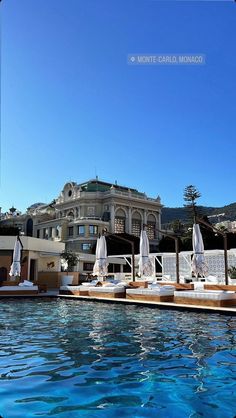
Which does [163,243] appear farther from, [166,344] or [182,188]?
[166,344]

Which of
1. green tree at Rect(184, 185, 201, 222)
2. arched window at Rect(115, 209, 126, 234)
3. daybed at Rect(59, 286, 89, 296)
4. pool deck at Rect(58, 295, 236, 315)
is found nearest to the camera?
pool deck at Rect(58, 295, 236, 315)

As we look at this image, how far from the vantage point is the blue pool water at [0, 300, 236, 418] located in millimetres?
3740

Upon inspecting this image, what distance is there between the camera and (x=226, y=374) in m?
4.82

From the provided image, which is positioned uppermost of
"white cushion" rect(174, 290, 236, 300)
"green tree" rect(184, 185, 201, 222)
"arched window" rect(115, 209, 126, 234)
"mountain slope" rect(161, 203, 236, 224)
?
"mountain slope" rect(161, 203, 236, 224)

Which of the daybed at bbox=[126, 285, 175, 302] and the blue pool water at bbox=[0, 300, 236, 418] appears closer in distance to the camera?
the blue pool water at bbox=[0, 300, 236, 418]

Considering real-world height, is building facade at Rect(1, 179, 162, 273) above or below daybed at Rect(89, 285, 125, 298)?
above

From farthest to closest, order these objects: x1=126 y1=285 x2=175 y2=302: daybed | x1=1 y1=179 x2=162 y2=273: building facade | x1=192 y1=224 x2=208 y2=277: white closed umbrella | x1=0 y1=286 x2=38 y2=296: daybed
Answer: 1. x1=1 y1=179 x2=162 y2=273: building facade
2. x1=0 y1=286 x2=38 y2=296: daybed
3. x1=192 y1=224 x2=208 y2=277: white closed umbrella
4. x1=126 y1=285 x2=175 y2=302: daybed

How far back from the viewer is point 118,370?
5.00 m

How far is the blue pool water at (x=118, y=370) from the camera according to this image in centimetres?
374

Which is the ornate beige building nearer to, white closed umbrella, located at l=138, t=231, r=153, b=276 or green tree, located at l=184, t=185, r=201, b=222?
green tree, located at l=184, t=185, r=201, b=222

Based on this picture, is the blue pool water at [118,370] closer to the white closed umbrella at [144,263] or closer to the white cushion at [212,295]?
the white cushion at [212,295]

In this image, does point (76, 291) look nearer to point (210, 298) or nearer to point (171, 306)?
point (171, 306)

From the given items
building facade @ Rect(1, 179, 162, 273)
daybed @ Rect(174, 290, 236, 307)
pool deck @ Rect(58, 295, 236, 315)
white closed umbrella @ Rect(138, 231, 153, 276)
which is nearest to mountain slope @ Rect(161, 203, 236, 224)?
building facade @ Rect(1, 179, 162, 273)

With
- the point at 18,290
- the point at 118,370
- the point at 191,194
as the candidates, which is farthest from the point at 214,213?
the point at 118,370
